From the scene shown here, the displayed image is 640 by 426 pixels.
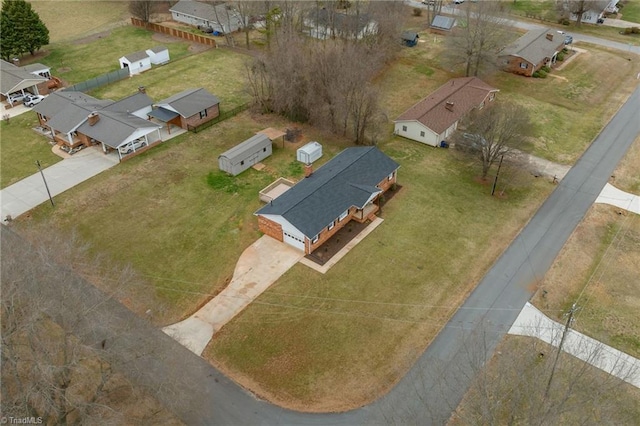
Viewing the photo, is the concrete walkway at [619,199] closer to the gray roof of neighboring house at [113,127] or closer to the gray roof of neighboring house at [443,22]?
the gray roof of neighboring house at [113,127]

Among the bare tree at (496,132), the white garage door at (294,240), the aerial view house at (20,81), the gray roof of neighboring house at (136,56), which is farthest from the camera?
the gray roof of neighboring house at (136,56)

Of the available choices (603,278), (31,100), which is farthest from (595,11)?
(31,100)

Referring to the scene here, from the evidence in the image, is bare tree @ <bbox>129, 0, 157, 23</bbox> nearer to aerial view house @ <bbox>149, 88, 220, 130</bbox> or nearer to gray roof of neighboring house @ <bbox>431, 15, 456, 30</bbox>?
aerial view house @ <bbox>149, 88, 220, 130</bbox>

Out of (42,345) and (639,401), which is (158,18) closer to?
(42,345)

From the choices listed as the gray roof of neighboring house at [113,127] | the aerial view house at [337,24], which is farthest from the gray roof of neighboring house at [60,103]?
the aerial view house at [337,24]

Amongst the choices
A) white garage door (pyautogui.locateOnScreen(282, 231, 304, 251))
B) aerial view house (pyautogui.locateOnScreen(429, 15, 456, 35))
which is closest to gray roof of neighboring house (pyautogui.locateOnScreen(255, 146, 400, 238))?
white garage door (pyautogui.locateOnScreen(282, 231, 304, 251))
